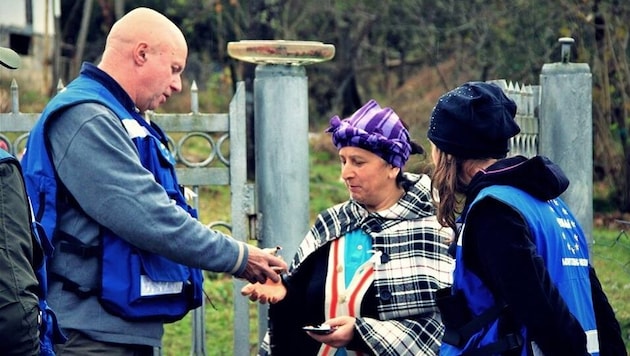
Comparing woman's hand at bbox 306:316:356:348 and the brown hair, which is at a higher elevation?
the brown hair

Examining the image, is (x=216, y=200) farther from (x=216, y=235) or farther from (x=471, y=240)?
(x=471, y=240)

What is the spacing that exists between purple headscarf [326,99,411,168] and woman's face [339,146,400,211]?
2 cm

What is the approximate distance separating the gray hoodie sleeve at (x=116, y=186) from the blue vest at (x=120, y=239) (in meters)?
0.05

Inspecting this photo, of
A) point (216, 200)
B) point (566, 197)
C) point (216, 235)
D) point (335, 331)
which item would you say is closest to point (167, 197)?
point (216, 235)

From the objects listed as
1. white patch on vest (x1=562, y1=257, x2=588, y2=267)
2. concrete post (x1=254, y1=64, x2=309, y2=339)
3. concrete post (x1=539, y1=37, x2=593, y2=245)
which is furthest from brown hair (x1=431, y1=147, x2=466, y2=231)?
concrete post (x1=539, y1=37, x2=593, y2=245)

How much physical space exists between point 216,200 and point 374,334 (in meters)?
7.65

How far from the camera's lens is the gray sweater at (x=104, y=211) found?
13.4ft

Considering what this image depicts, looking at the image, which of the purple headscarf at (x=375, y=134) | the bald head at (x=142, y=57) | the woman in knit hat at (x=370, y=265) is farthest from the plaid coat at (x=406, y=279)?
the bald head at (x=142, y=57)

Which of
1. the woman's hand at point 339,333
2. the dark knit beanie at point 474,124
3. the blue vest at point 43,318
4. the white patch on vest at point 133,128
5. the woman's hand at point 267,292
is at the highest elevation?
the dark knit beanie at point 474,124

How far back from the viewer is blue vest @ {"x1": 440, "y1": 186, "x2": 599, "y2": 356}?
3.65m

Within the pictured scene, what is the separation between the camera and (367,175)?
4734mm

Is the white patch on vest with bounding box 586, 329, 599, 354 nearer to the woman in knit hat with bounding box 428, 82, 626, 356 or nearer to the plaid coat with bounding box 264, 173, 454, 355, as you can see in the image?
the woman in knit hat with bounding box 428, 82, 626, 356

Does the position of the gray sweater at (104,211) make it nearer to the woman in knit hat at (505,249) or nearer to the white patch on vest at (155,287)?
the white patch on vest at (155,287)

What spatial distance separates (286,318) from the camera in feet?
16.0
